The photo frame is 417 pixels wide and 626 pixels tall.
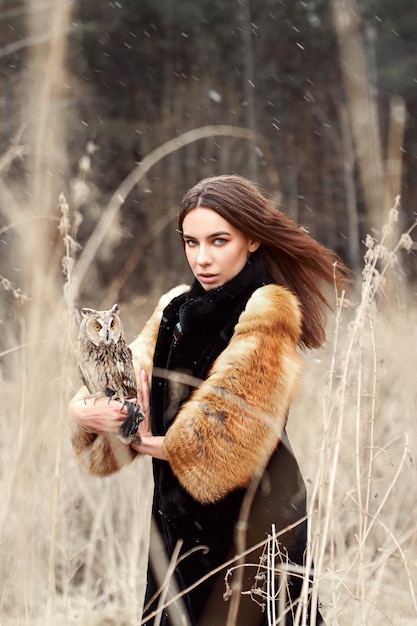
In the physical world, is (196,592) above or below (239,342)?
below

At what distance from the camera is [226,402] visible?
1325 mm

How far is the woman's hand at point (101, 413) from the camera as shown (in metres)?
1.31

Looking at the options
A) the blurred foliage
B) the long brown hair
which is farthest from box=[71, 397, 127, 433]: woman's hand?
the blurred foliage

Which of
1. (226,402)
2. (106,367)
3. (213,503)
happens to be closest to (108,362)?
(106,367)

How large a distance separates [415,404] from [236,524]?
18.0 inches

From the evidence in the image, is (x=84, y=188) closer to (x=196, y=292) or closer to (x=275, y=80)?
(x=196, y=292)

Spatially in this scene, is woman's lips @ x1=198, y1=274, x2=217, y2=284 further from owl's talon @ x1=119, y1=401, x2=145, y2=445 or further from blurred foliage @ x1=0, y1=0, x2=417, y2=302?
blurred foliage @ x1=0, y1=0, x2=417, y2=302

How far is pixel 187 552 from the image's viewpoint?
4.69ft

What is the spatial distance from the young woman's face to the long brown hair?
0.05 ft

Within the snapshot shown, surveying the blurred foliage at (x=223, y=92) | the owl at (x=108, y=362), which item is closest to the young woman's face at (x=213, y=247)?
the owl at (x=108, y=362)

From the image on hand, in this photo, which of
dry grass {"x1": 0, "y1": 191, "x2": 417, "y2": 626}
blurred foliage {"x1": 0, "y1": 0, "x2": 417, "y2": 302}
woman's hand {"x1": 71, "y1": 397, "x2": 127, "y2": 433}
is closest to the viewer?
dry grass {"x1": 0, "y1": 191, "x2": 417, "y2": 626}

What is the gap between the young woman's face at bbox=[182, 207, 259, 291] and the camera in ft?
4.69

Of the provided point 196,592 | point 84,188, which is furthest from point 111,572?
point 84,188

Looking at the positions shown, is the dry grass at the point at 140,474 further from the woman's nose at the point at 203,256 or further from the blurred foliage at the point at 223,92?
the blurred foliage at the point at 223,92
